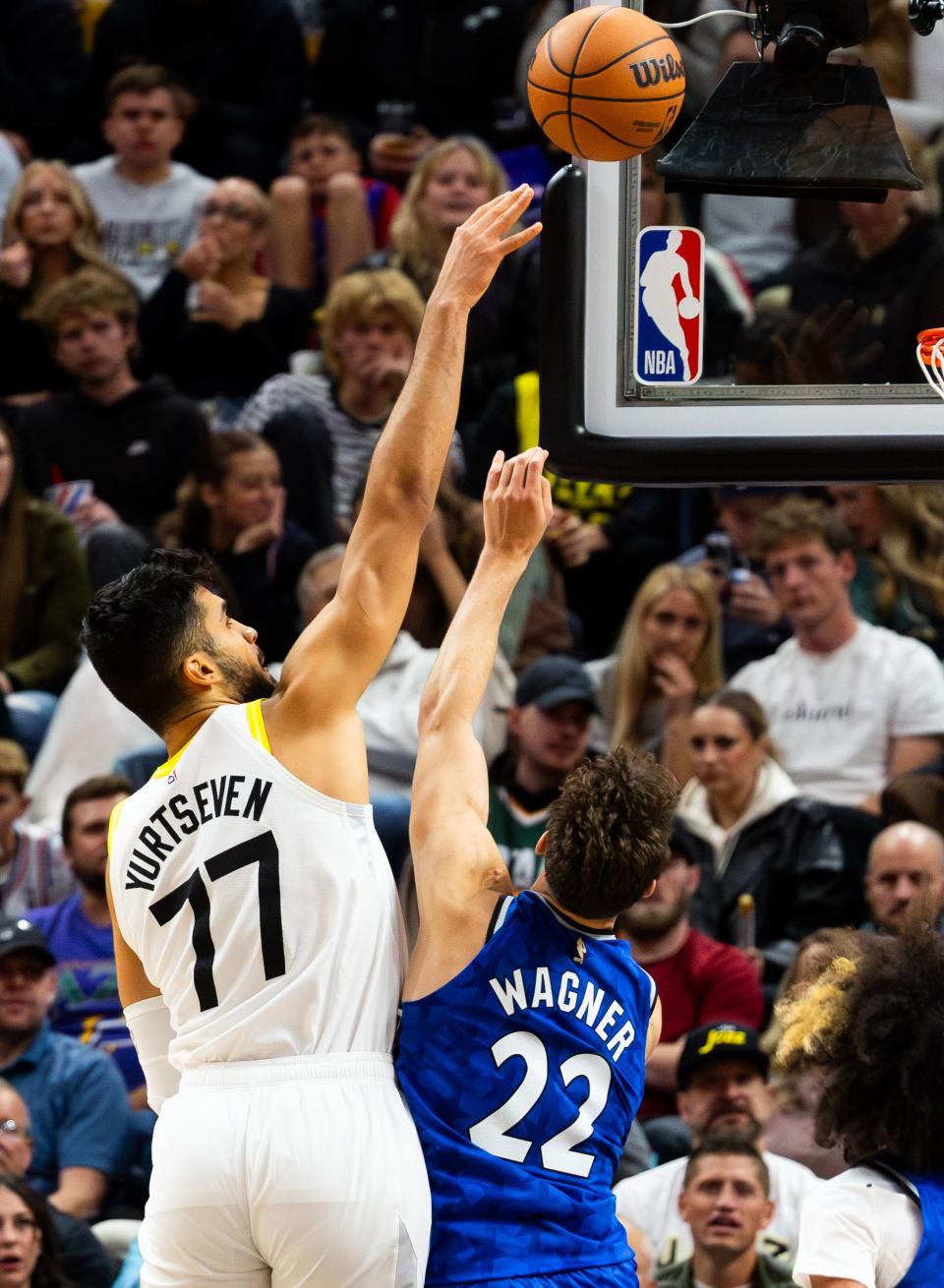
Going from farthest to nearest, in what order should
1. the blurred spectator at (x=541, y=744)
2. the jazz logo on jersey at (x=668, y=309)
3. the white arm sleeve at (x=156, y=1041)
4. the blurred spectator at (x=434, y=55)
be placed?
the blurred spectator at (x=434, y=55) < the blurred spectator at (x=541, y=744) < the jazz logo on jersey at (x=668, y=309) < the white arm sleeve at (x=156, y=1041)

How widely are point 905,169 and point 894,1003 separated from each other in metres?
2.11

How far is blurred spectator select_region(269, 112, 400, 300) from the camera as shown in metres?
11.1

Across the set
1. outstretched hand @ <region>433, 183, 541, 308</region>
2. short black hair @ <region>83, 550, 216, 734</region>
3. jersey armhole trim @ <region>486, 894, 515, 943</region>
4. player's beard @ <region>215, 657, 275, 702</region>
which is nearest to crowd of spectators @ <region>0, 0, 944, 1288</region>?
outstretched hand @ <region>433, 183, 541, 308</region>

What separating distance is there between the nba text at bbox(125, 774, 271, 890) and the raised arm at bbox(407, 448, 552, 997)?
1.29 feet

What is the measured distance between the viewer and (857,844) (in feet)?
26.0

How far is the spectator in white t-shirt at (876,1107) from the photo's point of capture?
429 cm

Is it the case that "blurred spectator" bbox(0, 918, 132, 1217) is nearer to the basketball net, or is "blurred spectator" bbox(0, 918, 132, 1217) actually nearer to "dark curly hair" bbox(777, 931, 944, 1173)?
"dark curly hair" bbox(777, 931, 944, 1173)

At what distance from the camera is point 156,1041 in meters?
4.70

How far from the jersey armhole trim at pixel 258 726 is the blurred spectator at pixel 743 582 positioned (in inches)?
185

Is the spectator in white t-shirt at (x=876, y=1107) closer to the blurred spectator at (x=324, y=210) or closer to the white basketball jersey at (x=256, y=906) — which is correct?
the white basketball jersey at (x=256, y=906)

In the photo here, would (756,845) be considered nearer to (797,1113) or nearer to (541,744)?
(541,744)

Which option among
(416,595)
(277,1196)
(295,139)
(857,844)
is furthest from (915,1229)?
(295,139)

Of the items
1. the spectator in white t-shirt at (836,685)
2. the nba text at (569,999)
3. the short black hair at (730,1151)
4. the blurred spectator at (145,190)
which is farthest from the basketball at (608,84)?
the blurred spectator at (145,190)

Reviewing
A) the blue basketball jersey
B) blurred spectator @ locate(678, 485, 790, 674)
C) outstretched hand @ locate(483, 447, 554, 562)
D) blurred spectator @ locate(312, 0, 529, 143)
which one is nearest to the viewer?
the blue basketball jersey
